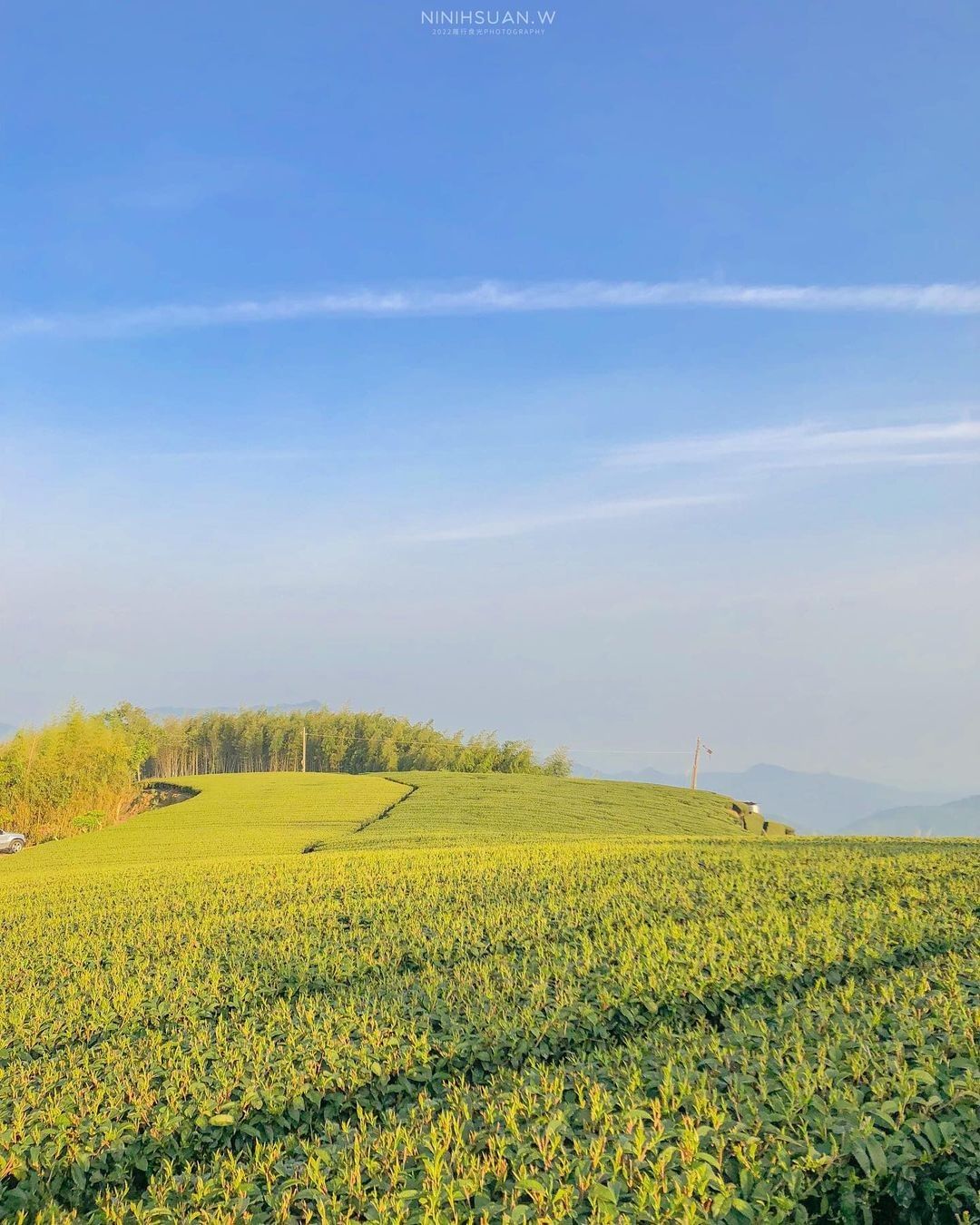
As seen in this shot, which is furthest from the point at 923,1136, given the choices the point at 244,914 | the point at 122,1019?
the point at 244,914

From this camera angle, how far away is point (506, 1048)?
3979mm

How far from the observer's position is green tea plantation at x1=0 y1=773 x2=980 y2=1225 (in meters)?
2.75

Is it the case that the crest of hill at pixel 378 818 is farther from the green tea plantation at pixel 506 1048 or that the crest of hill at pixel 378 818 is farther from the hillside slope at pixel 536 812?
the green tea plantation at pixel 506 1048

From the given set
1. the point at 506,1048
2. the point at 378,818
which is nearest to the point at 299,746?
the point at 378,818

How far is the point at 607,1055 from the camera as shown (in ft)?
12.2

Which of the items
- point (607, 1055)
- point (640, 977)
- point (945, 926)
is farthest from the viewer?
point (945, 926)

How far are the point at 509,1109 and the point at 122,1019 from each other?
271 centimetres

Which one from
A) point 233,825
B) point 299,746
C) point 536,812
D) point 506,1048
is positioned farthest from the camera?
point 299,746

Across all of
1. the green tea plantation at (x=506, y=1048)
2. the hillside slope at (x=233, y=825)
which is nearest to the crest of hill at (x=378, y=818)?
the hillside slope at (x=233, y=825)

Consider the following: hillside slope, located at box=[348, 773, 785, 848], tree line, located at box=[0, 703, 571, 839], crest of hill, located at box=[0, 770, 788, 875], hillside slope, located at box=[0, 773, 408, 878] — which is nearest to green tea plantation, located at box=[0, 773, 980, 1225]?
hillside slope, located at box=[0, 773, 408, 878]

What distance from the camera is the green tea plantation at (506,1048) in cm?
275

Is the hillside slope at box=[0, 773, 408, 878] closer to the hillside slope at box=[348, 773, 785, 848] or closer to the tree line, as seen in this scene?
the hillside slope at box=[348, 773, 785, 848]

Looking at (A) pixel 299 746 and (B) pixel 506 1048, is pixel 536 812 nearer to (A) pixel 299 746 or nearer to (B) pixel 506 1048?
(B) pixel 506 1048

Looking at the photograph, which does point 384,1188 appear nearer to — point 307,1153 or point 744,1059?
point 307,1153
